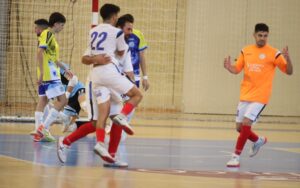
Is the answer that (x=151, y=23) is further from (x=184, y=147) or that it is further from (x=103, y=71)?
(x=103, y=71)

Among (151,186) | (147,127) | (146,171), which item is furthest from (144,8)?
(151,186)

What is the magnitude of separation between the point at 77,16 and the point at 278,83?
6136 millimetres

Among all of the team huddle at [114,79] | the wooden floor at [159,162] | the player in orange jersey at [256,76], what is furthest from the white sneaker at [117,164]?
the player in orange jersey at [256,76]

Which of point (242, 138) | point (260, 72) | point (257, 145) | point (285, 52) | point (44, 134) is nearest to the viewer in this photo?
point (285, 52)

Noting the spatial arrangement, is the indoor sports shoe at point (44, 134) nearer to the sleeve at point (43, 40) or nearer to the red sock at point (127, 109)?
the sleeve at point (43, 40)

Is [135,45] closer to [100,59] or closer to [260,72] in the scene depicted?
[260,72]

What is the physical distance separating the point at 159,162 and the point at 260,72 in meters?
1.80

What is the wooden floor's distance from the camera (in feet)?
25.8

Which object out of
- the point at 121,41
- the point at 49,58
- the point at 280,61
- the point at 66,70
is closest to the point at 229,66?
the point at 280,61

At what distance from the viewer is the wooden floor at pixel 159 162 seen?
7.85 m

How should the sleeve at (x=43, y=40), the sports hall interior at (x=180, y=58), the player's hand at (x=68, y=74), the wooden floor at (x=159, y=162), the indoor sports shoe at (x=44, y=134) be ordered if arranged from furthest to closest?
the sports hall interior at (x=180, y=58), the player's hand at (x=68, y=74), the sleeve at (x=43, y=40), the indoor sports shoe at (x=44, y=134), the wooden floor at (x=159, y=162)

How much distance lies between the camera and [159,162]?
32.7ft

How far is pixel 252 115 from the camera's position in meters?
10.2

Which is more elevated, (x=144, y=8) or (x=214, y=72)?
(x=144, y=8)
